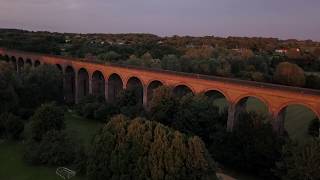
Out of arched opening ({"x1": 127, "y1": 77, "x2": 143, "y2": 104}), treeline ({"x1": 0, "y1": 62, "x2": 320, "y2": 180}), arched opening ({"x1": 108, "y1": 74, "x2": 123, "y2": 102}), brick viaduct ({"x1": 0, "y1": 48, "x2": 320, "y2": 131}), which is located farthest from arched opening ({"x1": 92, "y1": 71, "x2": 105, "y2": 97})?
arched opening ({"x1": 127, "y1": 77, "x2": 143, "y2": 104})

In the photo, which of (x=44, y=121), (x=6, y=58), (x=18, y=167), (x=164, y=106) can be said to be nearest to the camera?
(x=18, y=167)

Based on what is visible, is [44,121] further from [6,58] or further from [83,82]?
[6,58]

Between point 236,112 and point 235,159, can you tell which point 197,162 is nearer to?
point 235,159

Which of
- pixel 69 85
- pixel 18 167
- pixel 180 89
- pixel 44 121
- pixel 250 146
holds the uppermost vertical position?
pixel 180 89

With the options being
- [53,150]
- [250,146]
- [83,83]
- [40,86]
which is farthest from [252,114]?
[83,83]

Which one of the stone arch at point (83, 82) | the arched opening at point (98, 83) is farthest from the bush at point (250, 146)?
the stone arch at point (83, 82)
